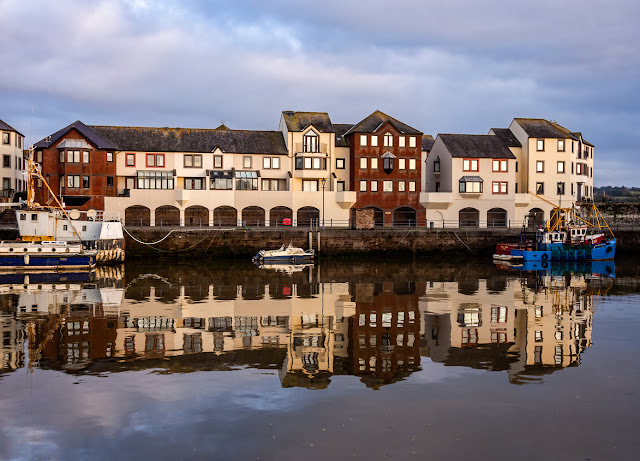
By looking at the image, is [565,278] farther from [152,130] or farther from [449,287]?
[152,130]

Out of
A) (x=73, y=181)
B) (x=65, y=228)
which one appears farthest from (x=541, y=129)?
(x=65, y=228)

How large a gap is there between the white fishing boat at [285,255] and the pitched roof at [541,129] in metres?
Answer: 38.0

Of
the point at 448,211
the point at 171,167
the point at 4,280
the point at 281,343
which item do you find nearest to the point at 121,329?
the point at 281,343

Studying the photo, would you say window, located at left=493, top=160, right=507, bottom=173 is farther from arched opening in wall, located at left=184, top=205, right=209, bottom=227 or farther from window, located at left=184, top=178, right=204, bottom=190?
window, located at left=184, top=178, right=204, bottom=190

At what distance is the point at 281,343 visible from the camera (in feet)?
74.6

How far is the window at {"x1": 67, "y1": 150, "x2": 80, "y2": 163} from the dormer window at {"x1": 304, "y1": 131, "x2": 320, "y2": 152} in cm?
2428

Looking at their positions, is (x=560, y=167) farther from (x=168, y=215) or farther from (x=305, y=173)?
(x=168, y=215)

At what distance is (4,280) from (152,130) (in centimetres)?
3545

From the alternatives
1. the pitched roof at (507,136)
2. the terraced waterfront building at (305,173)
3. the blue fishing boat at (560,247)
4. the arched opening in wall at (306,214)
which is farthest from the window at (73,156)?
the pitched roof at (507,136)

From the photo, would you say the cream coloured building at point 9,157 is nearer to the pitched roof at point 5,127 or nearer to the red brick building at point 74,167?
the pitched roof at point 5,127

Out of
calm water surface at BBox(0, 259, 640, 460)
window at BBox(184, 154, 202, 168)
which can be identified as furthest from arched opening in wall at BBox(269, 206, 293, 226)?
calm water surface at BBox(0, 259, 640, 460)

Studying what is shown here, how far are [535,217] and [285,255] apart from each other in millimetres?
37126

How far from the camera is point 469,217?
76125 millimetres

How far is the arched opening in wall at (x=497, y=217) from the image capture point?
7619 centimetres
